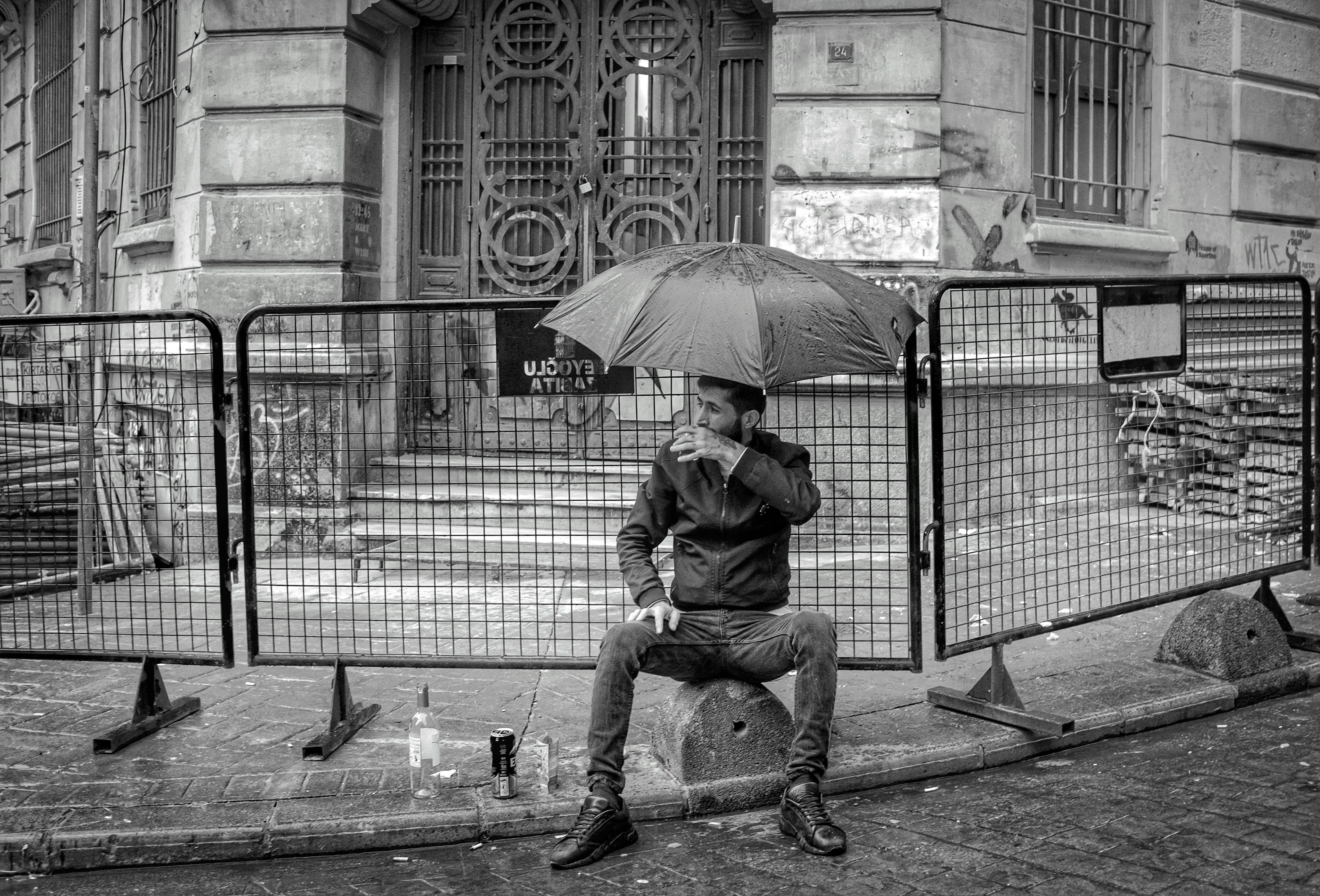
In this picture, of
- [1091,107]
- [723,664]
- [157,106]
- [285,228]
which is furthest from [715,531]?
[157,106]

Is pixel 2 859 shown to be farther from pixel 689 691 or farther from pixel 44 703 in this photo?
pixel 689 691

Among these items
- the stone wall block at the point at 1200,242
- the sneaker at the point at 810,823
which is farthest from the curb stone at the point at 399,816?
the stone wall block at the point at 1200,242

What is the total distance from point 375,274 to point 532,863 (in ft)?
22.6

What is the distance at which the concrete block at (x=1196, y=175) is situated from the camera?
422 inches

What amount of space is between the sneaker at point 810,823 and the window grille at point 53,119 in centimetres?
1410

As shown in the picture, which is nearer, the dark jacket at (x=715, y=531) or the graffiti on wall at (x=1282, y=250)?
the dark jacket at (x=715, y=531)

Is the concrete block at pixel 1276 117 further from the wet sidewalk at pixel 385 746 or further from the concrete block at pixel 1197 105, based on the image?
the wet sidewalk at pixel 385 746

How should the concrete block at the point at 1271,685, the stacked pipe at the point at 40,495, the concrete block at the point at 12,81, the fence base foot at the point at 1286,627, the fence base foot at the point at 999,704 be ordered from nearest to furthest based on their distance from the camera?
the fence base foot at the point at 999,704 < the concrete block at the point at 1271,685 < the fence base foot at the point at 1286,627 < the stacked pipe at the point at 40,495 < the concrete block at the point at 12,81

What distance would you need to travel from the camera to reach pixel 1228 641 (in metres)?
6.19

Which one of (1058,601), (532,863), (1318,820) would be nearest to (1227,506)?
(1058,601)

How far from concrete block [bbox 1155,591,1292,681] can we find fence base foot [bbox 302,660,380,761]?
3919 millimetres

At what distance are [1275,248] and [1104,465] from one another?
5.95 m

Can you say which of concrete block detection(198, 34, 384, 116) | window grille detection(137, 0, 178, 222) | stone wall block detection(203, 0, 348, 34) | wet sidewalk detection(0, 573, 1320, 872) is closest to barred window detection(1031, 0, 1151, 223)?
wet sidewalk detection(0, 573, 1320, 872)

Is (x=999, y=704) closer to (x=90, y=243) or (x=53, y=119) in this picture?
(x=90, y=243)
